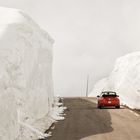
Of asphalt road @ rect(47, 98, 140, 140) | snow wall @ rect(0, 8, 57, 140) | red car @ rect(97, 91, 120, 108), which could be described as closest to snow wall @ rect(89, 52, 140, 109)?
red car @ rect(97, 91, 120, 108)

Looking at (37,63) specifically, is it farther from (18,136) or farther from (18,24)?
(18,136)

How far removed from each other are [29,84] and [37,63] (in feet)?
12.8

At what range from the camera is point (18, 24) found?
20531 mm

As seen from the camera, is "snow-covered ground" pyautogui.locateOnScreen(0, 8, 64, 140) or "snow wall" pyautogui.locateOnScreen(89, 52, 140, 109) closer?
"snow-covered ground" pyautogui.locateOnScreen(0, 8, 64, 140)

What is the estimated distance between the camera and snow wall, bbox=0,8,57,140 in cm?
1461

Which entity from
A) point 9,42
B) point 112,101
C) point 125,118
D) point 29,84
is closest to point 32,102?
point 29,84

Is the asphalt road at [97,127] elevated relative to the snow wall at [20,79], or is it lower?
lower

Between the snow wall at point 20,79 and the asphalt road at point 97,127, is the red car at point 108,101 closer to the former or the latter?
the asphalt road at point 97,127

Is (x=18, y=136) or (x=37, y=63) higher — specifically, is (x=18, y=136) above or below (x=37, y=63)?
below

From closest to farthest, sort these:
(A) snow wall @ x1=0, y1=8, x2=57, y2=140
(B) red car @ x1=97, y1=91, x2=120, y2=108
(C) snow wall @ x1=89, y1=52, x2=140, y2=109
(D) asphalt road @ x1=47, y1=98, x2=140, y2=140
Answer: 1. (A) snow wall @ x1=0, y1=8, x2=57, y2=140
2. (D) asphalt road @ x1=47, y1=98, x2=140, y2=140
3. (B) red car @ x1=97, y1=91, x2=120, y2=108
4. (C) snow wall @ x1=89, y1=52, x2=140, y2=109

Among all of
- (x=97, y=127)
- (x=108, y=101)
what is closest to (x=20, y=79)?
(x=97, y=127)

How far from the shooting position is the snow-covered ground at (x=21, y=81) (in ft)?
48.0

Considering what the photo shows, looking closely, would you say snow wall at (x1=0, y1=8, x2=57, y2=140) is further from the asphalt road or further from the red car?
the red car

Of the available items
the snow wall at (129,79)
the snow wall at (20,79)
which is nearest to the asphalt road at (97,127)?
the snow wall at (20,79)
